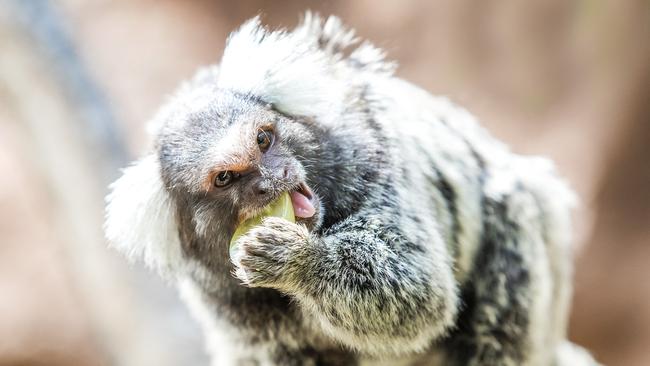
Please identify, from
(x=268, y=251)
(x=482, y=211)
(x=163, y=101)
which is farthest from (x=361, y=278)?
(x=163, y=101)

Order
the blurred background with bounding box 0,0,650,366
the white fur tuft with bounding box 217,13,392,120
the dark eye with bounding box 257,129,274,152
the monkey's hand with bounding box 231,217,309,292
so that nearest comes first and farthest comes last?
the monkey's hand with bounding box 231,217,309,292, the dark eye with bounding box 257,129,274,152, the white fur tuft with bounding box 217,13,392,120, the blurred background with bounding box 0,0,650,366

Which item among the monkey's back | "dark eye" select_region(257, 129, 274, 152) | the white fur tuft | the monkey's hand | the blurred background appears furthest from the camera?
the blurred background

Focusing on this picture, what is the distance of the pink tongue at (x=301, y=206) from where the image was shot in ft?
8.19

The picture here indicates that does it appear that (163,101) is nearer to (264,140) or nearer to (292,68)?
(292,68)

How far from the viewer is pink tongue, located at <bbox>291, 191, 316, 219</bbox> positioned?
250 centimetres

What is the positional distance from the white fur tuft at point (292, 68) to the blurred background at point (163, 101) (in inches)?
66.3

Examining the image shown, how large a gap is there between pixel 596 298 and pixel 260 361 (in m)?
3.40

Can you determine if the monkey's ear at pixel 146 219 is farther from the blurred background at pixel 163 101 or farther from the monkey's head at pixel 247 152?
the blurred background at pixel 163 101

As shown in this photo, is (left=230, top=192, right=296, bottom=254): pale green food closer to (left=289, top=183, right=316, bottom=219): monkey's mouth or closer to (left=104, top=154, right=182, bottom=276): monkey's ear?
(left=289, top=183, right=316, bottom=219): monkey's mouth

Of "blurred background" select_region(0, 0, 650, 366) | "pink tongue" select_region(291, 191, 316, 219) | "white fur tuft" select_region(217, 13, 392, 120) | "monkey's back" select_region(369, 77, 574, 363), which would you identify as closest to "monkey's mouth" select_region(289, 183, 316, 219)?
"pink tongue" select_region(291, 191, 316, 219)

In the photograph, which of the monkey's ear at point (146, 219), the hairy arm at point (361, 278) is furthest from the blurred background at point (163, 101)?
the hairy arm at point (361, 278)

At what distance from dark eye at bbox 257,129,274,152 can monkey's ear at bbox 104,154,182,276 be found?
45 cm

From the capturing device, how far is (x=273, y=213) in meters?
2.43

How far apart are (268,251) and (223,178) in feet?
1.01
